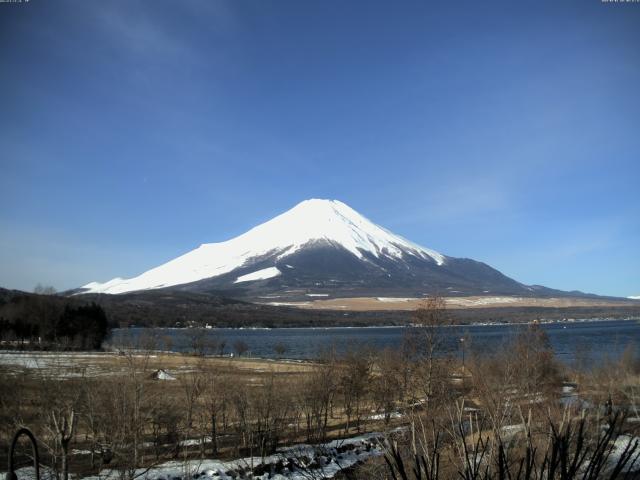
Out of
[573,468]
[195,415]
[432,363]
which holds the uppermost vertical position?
[573,468]

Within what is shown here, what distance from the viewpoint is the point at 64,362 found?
50.3 m

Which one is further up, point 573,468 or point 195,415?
Answer: point 573,468

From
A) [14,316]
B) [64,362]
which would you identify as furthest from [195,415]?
[14,316]

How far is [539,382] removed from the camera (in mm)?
39875

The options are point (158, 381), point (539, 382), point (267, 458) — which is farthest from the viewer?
point (158, 381)

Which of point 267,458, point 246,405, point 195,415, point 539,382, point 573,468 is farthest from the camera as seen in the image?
point 539,382

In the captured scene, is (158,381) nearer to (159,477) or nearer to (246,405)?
(246,405)

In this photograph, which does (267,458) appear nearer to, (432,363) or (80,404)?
(80,404)

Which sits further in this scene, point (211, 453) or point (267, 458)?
point (211, 453)

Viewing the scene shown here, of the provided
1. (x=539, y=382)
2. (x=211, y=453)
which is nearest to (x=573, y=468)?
(x=211, y=453)

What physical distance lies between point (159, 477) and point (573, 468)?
17985 millimetres

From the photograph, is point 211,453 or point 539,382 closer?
point 211,453

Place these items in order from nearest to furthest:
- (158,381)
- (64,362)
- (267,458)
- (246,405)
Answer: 1. (267,458)
2. (246,405)
3. (158,381)
4. (64,362)

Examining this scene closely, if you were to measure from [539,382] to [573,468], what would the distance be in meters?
40.5
